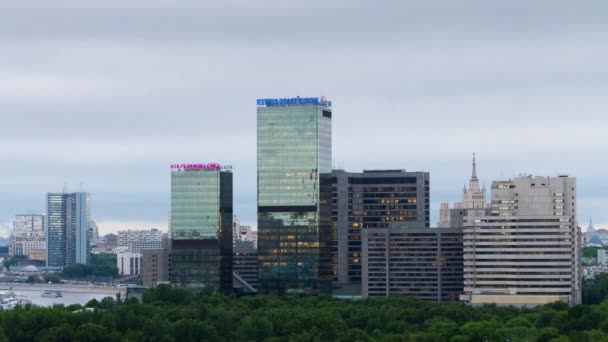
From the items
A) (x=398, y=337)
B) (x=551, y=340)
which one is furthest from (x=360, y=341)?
(x=551, y=340)

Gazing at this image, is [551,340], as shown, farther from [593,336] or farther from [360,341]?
[360,341]

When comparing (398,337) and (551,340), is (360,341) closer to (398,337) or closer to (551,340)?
(398,337)

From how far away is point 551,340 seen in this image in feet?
649

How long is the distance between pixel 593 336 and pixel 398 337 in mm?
23490

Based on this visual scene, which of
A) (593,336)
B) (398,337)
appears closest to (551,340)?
(593,336)

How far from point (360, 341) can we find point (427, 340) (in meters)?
8.17

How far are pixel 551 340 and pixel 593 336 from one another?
5.16 meters

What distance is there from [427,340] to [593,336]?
19946mm

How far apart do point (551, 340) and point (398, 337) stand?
18.5 metres

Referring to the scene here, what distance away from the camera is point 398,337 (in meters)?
200

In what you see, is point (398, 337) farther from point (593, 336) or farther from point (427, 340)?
point (593, 336)

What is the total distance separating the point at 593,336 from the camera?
196m

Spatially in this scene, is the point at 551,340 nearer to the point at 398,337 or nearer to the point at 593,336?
the point at 593,336

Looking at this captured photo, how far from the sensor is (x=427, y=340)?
199000 millimetres
